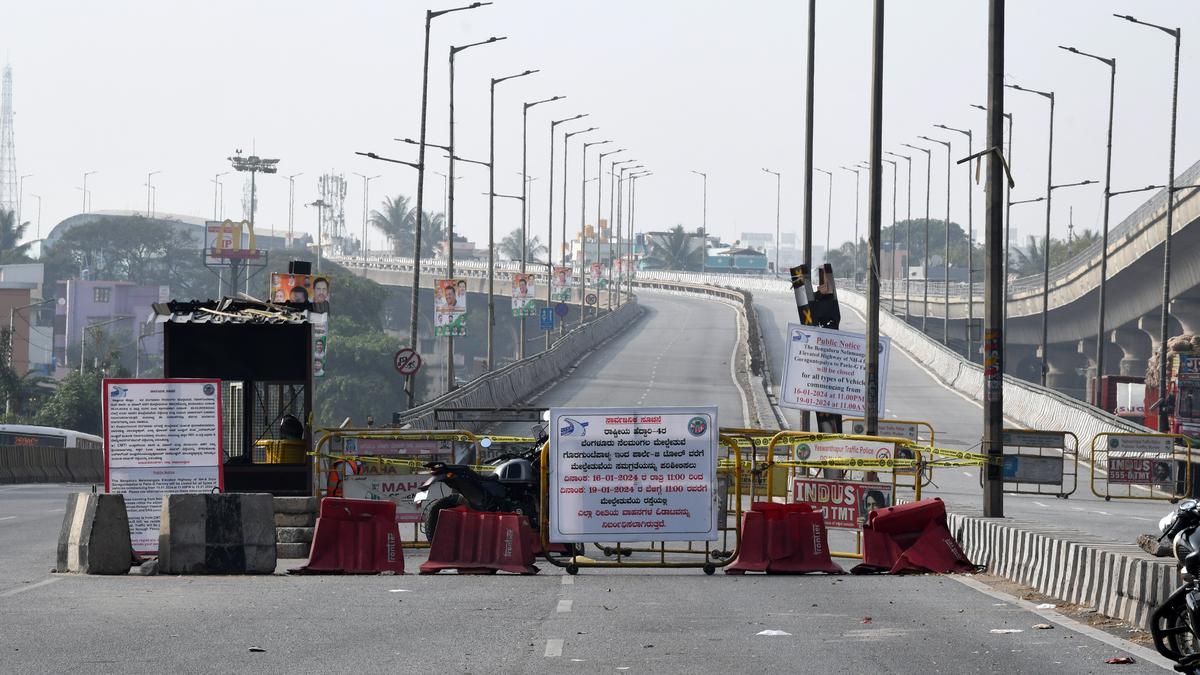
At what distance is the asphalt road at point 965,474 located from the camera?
92.9 ft

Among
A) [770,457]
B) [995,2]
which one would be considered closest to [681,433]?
[770,457]

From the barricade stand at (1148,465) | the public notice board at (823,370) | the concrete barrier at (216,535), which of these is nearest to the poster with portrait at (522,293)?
the barricade stand at (1148,465)

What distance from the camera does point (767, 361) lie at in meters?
79.9

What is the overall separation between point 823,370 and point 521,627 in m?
15.4

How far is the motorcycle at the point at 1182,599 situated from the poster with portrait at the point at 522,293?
51.9 m

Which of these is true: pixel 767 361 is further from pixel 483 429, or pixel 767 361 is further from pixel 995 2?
pixel 995 2

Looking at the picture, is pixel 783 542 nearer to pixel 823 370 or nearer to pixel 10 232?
pixel 823 370

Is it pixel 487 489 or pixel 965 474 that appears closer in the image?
pixel 487 489

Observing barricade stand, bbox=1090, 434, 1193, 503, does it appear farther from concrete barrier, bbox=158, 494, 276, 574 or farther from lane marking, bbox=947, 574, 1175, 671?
concrete barrier, bbox=158, 494, 276, 574

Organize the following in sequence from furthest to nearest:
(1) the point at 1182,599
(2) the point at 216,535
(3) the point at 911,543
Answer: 1. (3) the point at 911,543
2. (2) the point at 216,535
3. (1) the point at 1182,599

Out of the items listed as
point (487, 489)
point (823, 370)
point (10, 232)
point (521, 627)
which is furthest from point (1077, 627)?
point (10, 232)

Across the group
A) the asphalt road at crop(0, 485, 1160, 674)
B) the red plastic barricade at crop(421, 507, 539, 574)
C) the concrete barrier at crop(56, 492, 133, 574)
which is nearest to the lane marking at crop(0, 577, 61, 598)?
the asphalt road at crop(0, 485, 1160, 674)

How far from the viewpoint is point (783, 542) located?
1788 cm

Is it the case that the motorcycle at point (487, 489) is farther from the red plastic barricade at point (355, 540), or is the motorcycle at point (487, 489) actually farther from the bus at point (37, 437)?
the bus at point (37, 437)
